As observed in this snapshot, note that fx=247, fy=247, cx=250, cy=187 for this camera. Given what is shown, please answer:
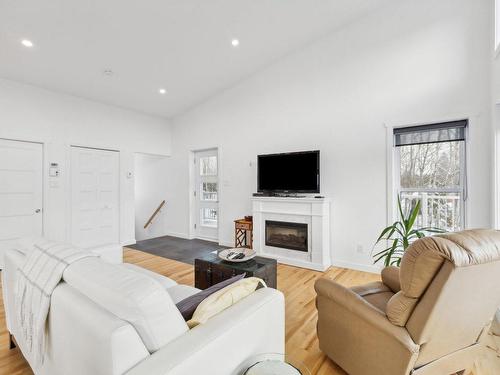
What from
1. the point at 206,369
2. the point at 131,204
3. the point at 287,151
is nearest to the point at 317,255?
the point at 287,151

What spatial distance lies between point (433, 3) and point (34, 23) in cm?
472

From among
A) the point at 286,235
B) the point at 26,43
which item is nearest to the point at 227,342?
the point at 286,235

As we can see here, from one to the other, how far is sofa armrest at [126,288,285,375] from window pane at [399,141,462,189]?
292 cm

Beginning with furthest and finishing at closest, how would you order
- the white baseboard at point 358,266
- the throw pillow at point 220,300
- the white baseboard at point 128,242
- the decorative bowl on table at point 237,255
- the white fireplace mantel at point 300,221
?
the white baseboard at point 128,242
the white fireplace mantel at point 300,221
the white baseboard at point 358,266
the decorative bowl on table at point 237,255
the throw pillow at point 220,300

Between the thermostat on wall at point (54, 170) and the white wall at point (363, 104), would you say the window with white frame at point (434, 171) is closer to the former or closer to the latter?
the white wall at point (363, 104)

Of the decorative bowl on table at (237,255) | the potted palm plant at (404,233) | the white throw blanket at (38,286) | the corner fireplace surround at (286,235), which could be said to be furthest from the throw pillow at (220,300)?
the corner fireplace surround at (286,235)

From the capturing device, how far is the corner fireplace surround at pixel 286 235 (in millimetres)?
3838

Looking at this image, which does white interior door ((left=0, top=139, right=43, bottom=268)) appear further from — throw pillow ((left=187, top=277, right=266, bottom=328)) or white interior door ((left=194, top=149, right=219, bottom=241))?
throw pillow ((left=187, top=277, right=266, bottom=328))

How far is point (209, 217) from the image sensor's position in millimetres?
5543

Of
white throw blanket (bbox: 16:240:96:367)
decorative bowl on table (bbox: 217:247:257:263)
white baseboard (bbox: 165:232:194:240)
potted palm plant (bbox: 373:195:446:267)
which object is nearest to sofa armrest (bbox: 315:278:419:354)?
decorative bowl on table (bbox: 217:247:257:263)

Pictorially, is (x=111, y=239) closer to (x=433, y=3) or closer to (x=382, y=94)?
(x=382, y=94)

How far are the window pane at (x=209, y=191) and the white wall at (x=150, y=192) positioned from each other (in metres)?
1.00

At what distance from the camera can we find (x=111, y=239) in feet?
16.3

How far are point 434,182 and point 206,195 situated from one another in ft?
13.6
